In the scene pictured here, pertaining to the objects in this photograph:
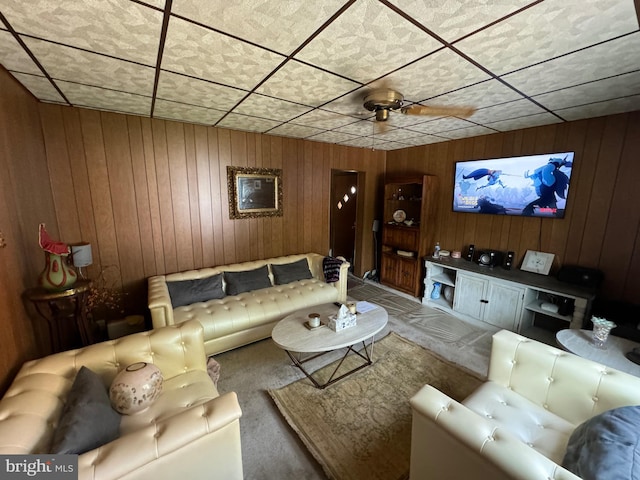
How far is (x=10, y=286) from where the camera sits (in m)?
1.58

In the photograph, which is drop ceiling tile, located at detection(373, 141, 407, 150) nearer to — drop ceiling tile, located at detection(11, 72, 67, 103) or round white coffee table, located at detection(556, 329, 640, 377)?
round white coffee table, located at detection(556, 329, 640, 377)

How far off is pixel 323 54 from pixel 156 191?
8.02 feet

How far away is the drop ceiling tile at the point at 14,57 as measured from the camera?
1.32 m

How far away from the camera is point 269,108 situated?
2.44 m

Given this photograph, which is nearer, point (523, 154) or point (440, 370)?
point (440, 370)

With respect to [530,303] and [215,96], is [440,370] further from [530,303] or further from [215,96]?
[215,96]

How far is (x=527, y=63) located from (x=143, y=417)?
9.87 feet

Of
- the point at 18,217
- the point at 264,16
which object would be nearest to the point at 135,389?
the point at 18,217

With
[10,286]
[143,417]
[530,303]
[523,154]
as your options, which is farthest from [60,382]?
[523,154]

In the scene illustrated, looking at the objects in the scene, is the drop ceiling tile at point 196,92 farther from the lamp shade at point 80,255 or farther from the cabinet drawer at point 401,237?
the cabinet drawer at point 401,237

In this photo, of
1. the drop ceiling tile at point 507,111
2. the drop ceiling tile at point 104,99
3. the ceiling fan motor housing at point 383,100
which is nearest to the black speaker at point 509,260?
the drop ceiling tile at point 507,111

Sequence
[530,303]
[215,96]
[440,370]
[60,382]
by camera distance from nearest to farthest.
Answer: [60,382] < [215,96] < [440,370] < [530,303]

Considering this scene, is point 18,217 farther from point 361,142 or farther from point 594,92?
point 594,92

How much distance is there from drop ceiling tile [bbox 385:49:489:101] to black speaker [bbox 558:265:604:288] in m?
2.32
